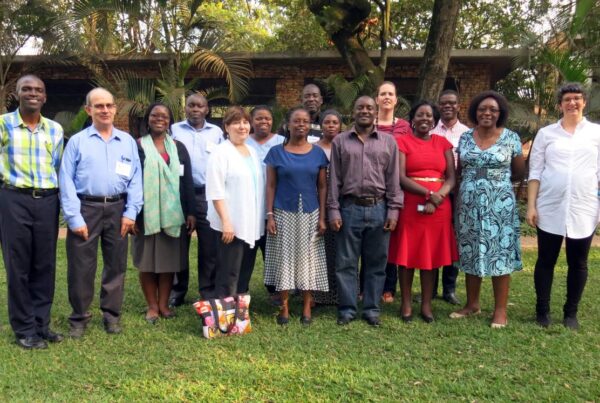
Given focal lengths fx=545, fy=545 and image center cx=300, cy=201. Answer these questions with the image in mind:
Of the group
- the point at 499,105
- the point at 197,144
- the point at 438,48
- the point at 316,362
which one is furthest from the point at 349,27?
the point at 316,362

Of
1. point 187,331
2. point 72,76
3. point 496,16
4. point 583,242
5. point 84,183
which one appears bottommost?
point 187,331

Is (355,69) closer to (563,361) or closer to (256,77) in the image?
(256,77)

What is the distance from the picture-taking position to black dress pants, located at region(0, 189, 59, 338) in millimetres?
3850

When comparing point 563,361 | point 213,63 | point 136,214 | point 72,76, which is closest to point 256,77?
point 213,63

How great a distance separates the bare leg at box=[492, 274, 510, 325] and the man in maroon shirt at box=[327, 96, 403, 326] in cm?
96

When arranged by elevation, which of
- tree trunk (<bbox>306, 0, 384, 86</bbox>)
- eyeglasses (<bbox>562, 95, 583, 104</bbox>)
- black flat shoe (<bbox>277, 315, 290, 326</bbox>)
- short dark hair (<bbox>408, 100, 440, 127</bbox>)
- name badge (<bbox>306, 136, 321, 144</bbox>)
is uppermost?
tree trunk (<bbox>306, 0, 384, 86</bbox>)

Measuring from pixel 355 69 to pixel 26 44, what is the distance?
7.24 meters

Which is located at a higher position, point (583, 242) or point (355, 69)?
point (355, 69)

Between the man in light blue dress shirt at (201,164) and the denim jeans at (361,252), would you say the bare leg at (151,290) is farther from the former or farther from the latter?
the denim jeans at (361,252)

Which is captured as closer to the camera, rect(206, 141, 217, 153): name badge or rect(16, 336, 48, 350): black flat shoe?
rect(16, 336, 48, 350): black flat shoe

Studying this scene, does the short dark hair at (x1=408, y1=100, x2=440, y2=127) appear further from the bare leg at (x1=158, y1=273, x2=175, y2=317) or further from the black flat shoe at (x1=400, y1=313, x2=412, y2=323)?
the bare leg at (x1=158, y1=273, x2=175, y2=317)

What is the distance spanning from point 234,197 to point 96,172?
105 centimetres

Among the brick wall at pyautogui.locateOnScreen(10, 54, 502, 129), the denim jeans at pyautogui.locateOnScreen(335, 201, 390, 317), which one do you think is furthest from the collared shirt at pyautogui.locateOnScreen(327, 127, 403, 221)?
the brick wall at pyautogui.locateOnScreen(10, 54, 502, 129)

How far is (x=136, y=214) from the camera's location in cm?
432
